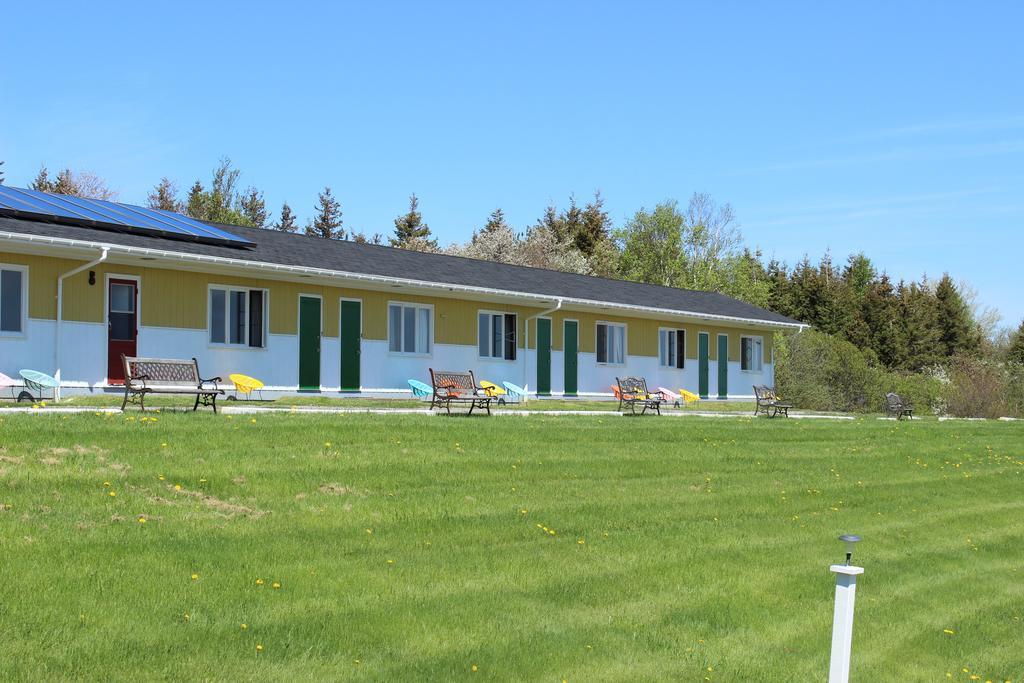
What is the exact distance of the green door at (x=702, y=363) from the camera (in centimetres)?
3441

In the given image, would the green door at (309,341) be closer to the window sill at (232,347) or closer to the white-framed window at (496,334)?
the window sill at (232,347)

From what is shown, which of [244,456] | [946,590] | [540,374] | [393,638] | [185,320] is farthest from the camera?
[540,374]

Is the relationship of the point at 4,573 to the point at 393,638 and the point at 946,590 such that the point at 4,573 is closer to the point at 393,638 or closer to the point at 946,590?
the point at 393,638

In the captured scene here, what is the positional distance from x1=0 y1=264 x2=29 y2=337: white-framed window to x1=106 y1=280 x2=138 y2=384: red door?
160 centimetres

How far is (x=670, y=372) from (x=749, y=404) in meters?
3.99

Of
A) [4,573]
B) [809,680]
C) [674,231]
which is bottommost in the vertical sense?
[809,680]

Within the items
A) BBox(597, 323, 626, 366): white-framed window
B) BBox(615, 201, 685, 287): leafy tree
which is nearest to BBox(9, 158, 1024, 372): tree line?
BBox(615, 201, 685, 287): leafy tree

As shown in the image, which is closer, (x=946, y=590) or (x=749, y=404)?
(x=946, y=590)

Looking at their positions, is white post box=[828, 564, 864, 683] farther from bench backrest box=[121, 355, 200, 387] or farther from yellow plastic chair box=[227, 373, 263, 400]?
yellow plastic chair box=[227, 373, 263, 400]

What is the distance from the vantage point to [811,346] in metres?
41.6

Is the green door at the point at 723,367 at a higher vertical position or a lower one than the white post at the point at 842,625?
higher

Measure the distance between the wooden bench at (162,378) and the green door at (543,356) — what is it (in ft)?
43.3

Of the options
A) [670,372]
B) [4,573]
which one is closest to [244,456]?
[4,573]

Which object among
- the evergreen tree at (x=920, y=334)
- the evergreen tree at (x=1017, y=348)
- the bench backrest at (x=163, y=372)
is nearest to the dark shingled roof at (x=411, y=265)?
the bench backrest at (x=163, y=372)
